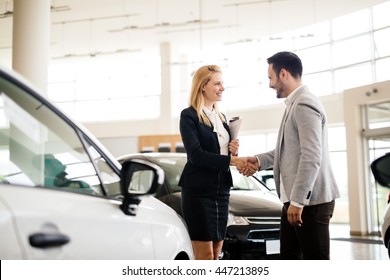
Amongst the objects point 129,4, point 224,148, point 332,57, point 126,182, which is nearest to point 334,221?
point 332,57

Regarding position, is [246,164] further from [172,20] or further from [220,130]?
[172,20]

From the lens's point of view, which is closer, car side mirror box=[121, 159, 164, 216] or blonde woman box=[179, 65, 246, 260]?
car side mirror box=[121, 159, 164, 216]

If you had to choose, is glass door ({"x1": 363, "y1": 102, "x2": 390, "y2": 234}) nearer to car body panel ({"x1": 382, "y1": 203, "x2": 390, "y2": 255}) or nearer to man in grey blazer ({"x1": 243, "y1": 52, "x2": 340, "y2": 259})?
car body panel ({"x1": 382, "y1": 203, "x2": 390, "y2": 255})

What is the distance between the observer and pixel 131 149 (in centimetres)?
1773

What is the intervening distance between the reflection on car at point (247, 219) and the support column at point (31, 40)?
326cm

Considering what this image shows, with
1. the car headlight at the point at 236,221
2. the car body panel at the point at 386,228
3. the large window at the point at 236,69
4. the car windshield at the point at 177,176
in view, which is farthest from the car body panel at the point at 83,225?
the large window at the point at 236,69

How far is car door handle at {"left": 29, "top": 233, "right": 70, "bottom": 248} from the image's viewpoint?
1177 mm

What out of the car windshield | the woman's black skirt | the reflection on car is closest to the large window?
the car windshield

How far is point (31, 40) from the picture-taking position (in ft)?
24.1

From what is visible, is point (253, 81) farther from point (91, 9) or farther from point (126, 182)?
point (126, 182)

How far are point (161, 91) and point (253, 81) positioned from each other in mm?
3111

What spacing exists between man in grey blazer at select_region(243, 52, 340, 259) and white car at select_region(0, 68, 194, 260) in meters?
0.78

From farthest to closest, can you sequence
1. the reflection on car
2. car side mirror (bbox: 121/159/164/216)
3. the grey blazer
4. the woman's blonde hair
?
the reflection on car → the woman's blonde hair → the grey blazer → car side mirror (bbox: 121/159/164/216)
